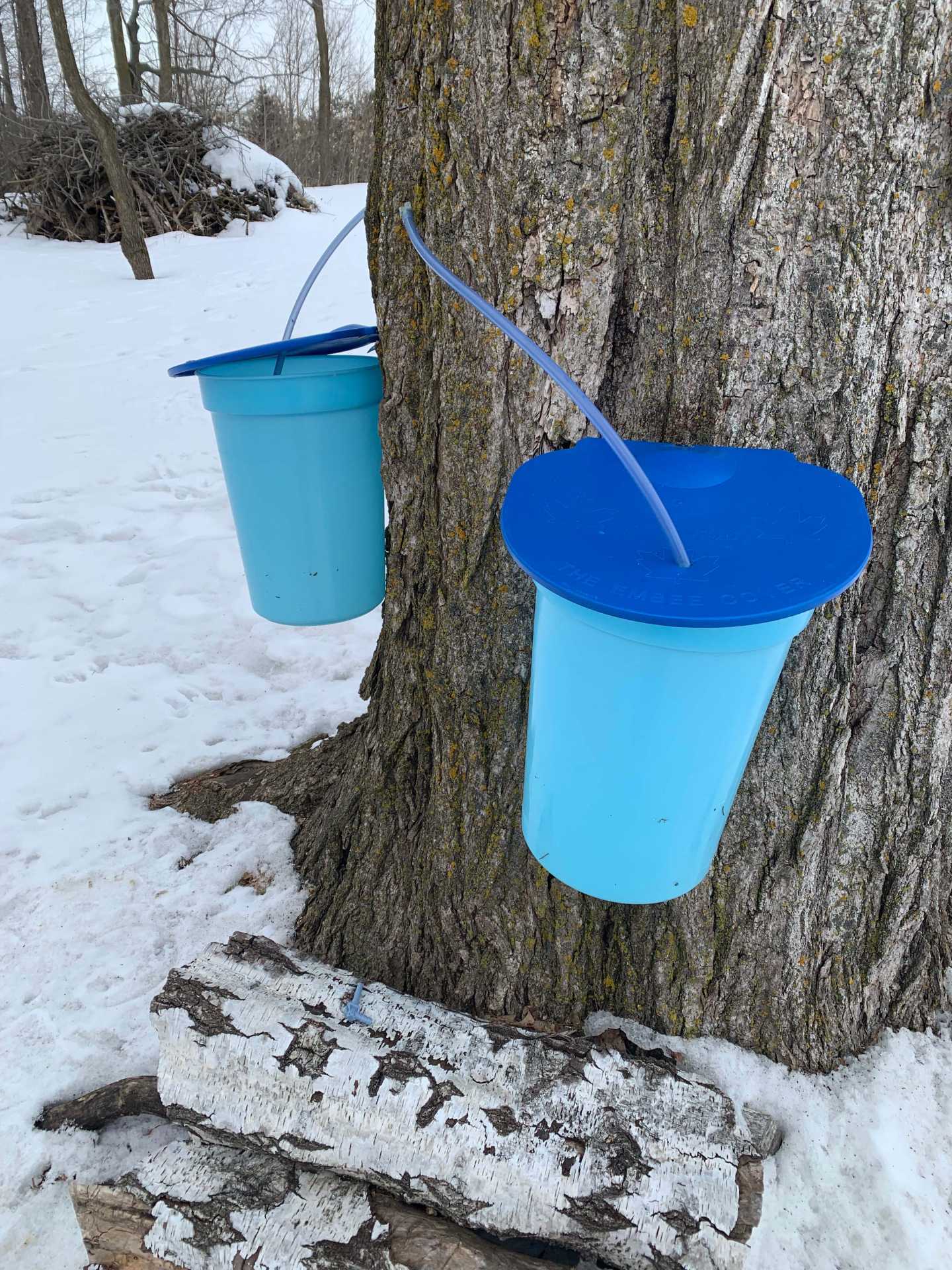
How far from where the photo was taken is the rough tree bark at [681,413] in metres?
1.04

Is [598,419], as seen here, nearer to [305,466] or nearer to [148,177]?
[305,466]

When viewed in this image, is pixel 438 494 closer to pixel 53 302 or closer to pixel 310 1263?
pixel 310 1263

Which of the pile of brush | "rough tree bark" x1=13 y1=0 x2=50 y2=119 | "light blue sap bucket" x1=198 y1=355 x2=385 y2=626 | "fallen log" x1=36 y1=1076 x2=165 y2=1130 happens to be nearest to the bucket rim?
"light blue sap bucket" x1=198 y1=355 x2=385 y2=626

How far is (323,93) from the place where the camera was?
537 inches

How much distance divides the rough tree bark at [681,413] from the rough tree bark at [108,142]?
7.42 m

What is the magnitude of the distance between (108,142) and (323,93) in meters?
7.89

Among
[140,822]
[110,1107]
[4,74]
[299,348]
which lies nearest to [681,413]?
[299,348]

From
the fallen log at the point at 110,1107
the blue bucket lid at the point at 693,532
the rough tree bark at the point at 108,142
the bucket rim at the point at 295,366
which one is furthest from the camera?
the rough tree bark at the point at 108,142

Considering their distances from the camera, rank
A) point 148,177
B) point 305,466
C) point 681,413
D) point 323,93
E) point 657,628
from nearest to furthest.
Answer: point 657,628
point 681,413
point 305,466
point 148,177
point 323,93

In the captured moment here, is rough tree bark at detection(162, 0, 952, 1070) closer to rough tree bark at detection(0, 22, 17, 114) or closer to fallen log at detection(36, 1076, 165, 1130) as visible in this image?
fallen log at detection(36, 1076, 165, 1130)

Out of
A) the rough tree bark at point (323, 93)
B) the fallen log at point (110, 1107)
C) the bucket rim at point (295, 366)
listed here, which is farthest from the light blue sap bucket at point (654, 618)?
the rough tree bark at point (323, 93)

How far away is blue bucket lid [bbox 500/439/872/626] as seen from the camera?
0.80 meters

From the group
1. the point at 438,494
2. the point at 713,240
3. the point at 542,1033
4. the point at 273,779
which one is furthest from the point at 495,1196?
the point at 713,240

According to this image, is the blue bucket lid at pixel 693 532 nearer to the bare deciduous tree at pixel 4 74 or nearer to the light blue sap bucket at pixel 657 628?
the light blue sap bucket at pixel 657 628
